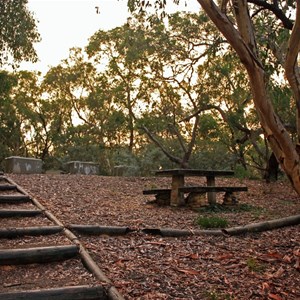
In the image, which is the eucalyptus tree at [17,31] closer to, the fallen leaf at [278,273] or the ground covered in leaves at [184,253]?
the ground covered in leaves at [184,253]

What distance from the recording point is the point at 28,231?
4.47 m

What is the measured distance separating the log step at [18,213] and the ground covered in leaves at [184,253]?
305 mm

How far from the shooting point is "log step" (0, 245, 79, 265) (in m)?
3.63

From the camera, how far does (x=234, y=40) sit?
3.92 m

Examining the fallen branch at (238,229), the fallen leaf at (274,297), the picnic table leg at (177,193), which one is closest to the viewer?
the fallen leaf at (274,297)

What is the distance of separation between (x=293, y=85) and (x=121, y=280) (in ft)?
9.19

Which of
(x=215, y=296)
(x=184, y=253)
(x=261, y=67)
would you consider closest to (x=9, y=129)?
(x=184, y=253)

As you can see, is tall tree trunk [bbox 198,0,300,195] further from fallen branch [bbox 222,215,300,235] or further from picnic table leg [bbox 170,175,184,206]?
→ picnic table leg [bbox 170,175,184,206]

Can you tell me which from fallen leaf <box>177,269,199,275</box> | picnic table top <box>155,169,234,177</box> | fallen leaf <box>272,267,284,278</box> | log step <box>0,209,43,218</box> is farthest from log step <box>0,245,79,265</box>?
picnic table top <box>155,169,234,177</box>

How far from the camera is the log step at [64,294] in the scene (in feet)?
9.61

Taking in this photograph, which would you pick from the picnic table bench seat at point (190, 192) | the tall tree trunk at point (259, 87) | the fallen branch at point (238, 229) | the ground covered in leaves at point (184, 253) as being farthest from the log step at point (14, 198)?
the tall tree trunk at point (259, 87)

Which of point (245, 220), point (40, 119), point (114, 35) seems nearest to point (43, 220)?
point (245, 220)

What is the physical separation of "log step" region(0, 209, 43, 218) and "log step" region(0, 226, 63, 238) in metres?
0.93

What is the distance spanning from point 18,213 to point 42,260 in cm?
179
